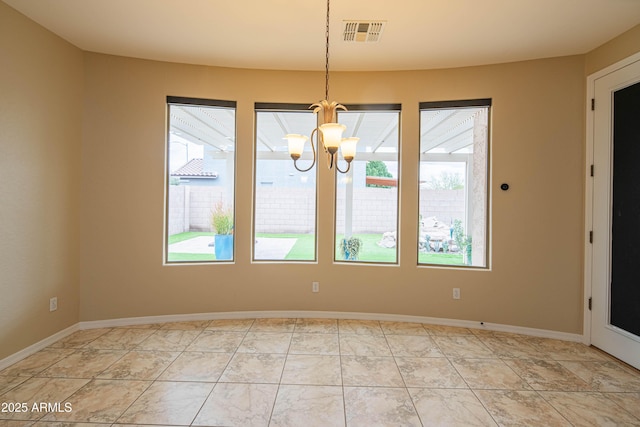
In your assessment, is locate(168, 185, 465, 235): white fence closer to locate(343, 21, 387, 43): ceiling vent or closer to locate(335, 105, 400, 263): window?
locate(335, 105, 400, 263): window

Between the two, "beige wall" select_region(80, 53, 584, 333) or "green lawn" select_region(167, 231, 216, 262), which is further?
"green lawn" select_region(167, 231, 216, 262)

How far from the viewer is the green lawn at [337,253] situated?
3.61 m

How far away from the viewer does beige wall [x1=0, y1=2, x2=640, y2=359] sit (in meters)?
3.00

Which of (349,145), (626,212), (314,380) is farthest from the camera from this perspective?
(626,212)

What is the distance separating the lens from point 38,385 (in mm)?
2279

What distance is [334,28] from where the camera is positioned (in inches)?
109

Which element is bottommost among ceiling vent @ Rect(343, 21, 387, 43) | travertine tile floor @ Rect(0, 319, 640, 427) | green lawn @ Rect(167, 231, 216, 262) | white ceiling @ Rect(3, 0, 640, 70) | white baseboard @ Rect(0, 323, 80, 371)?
travertine tile floor @ Rect(0, 319, 640, 427)

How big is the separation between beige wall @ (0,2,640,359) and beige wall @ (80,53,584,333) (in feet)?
0.05

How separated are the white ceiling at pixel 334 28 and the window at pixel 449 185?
0.62m

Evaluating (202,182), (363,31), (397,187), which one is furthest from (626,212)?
(202,182)

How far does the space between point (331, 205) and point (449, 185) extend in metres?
1.45

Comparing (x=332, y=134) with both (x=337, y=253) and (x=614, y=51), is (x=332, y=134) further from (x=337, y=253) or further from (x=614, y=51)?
(x=614, y=51)

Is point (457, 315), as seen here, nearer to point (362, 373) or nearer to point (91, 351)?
point (362, 373)

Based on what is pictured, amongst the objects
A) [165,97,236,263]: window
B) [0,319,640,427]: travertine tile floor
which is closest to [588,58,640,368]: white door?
[0,319,640,427]: travertine tile floor
